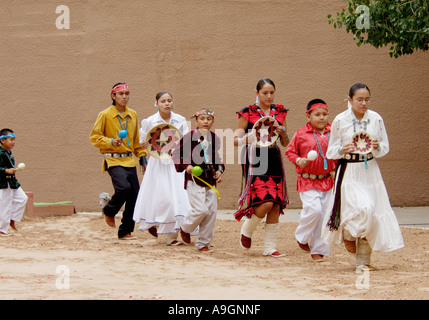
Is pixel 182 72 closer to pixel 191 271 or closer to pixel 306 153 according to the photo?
pixel 306 153

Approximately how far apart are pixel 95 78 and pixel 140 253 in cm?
553

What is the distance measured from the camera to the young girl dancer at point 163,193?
28.8 feet

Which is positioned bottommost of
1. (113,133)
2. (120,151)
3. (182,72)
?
(120,151)

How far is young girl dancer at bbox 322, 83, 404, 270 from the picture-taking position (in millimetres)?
6379

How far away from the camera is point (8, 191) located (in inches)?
396

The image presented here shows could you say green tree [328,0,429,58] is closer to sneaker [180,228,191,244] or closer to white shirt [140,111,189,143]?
white shirt [140,111,189,143]

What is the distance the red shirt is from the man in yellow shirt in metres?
2.44

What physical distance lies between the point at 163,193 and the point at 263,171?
1.68 m

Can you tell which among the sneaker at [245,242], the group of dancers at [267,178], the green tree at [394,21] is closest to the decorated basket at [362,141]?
the group of dancers at [267,178]

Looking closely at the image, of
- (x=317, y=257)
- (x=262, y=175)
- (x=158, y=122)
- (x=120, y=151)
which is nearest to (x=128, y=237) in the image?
(x=120, y=151)

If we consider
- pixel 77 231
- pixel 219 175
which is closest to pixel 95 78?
pixel 77 231

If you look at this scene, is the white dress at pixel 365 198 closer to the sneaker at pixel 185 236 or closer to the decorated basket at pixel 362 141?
the decorated basket at pixel 362 141

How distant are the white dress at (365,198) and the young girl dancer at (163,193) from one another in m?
2.60

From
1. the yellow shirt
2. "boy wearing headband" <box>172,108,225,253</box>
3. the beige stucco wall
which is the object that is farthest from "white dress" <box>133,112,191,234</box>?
the beige stucco wall
